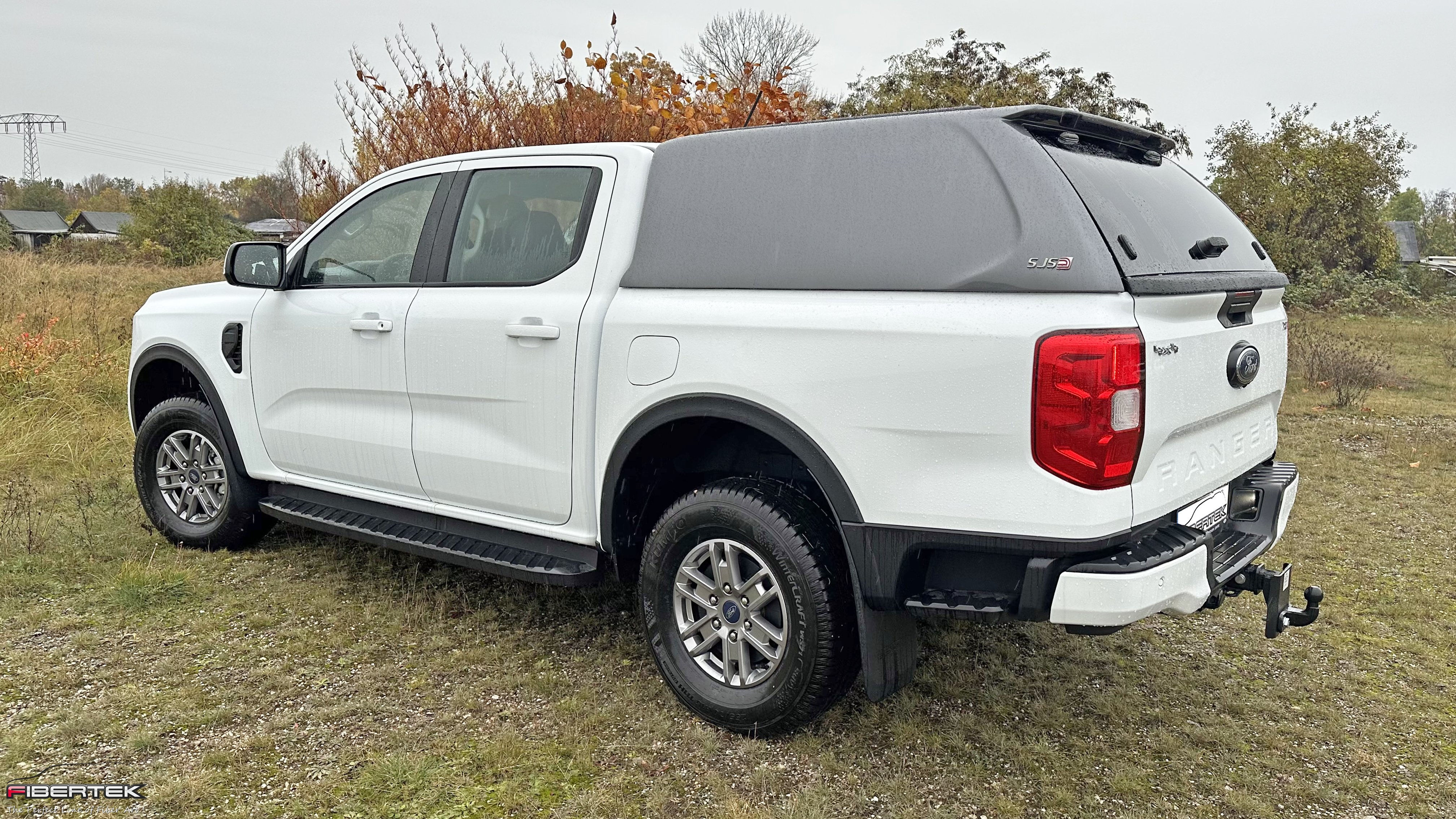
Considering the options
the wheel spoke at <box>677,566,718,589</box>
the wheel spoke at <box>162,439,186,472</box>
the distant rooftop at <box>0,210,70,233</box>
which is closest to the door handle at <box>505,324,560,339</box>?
the wheel spoke at <box>677,566,718,589</box>

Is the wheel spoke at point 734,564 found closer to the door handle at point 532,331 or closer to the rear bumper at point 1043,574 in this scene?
the rear bumper at point 1043,574

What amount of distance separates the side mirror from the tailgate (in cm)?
353

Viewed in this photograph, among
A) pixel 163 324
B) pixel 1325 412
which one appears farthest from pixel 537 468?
pixel 1325 412

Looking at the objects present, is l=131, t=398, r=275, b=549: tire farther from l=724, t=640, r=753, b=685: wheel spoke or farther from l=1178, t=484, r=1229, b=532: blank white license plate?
l=1178, t=484, r=1229, b=532: blank white license plate

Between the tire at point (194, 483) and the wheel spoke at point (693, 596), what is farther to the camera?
the tire at point (194, 483)

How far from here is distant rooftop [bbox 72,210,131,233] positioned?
2751 inches

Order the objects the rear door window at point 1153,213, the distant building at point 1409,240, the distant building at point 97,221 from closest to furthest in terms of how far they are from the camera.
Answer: the rear door window at point 1153,213 < the distant building at point 1409,240 < the distant building at point 97,221

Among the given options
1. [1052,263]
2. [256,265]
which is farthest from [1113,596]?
[256,265]

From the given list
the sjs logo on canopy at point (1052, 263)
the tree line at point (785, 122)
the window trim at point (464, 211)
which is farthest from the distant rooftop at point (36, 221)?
the sjs logo on canopy at point (1052, 263)

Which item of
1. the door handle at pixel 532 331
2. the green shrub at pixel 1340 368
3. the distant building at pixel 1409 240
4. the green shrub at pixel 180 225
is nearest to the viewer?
the door handle at pixel 532 331

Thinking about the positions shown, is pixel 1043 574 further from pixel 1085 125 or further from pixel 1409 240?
pixel 1409 240

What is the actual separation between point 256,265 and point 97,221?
81.9m

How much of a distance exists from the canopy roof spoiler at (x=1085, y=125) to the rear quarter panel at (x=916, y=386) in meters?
0.59

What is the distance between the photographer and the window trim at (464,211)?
353 centimetres
